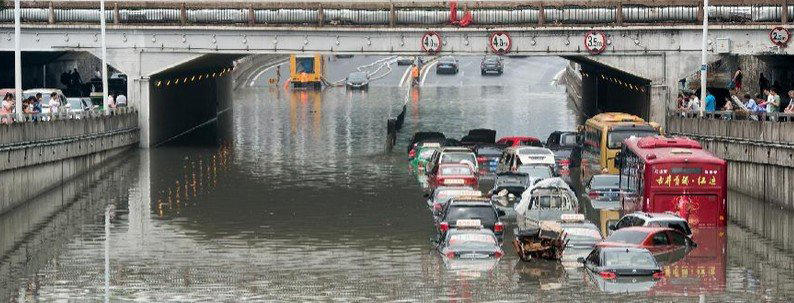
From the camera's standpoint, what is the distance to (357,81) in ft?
531

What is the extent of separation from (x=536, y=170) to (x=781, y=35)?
17.8m

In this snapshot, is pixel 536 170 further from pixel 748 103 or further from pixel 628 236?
pixel 628 236

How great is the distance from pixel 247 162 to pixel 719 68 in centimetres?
4215

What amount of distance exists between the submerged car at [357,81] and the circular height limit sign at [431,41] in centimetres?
6968

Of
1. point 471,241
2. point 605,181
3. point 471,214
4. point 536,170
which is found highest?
point 536,170

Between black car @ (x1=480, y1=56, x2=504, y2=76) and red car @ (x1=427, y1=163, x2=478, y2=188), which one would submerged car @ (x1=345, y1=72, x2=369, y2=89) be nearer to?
black car @ (x1=480, y1=56, x2=504, y2=76)

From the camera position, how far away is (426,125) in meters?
117

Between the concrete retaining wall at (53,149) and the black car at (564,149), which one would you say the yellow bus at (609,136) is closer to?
the black car at (564,149)

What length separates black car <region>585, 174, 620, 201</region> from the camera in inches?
2788

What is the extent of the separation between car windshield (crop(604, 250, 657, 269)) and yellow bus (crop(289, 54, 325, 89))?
116042 mm

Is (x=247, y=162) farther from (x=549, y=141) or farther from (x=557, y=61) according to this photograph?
(x=557, y=61)

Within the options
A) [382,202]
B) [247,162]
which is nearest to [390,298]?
[382,202]

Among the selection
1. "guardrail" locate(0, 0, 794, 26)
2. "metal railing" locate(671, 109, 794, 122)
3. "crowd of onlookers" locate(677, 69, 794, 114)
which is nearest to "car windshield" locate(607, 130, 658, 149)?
"metal railing" locate(671, 109, 794, 122)

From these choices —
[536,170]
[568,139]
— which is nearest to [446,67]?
[568,139]
